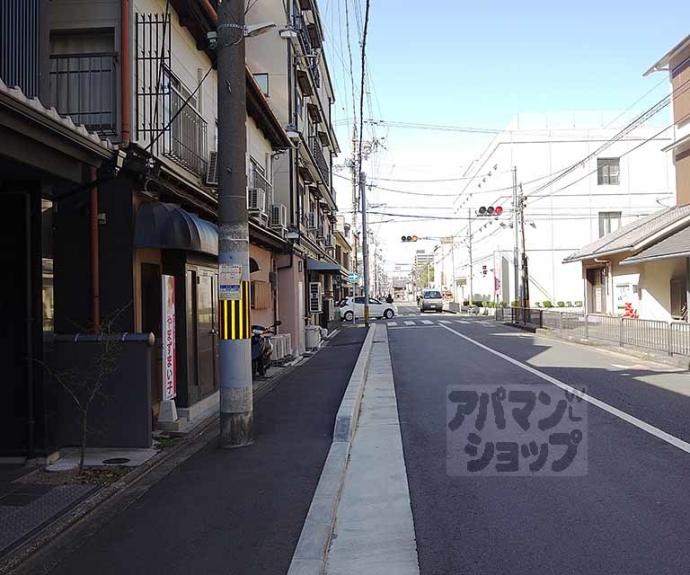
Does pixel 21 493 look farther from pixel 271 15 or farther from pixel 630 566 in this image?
pixel 271 15

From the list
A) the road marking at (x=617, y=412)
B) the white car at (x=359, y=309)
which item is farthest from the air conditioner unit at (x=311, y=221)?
the white car at (x=359, y=309)

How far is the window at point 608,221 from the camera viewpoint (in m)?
48.6

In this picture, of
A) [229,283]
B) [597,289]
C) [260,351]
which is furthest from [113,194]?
[597,289]

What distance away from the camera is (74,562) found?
4.68 metres

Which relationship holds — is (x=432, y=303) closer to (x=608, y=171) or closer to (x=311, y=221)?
(x=608, y=171)

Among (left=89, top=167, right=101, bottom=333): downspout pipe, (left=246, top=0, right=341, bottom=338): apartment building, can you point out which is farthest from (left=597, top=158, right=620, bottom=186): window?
(left=89, top=167, right=101, bottom=333): downspout pipe

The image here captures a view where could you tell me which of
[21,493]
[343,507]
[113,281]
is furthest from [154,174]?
[343,507]

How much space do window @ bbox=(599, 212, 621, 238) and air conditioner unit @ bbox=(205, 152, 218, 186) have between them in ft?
139

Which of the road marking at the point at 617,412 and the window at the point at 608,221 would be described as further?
the window at the point at 608,221

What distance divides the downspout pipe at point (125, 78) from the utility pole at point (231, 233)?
131cm

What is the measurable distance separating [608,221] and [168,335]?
45.8 m

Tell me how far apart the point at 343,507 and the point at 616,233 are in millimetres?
30738

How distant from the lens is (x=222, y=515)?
5.56 metres

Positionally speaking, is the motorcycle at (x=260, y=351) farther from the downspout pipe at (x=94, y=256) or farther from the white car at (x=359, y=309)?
the white car at (x=359, y=309)
